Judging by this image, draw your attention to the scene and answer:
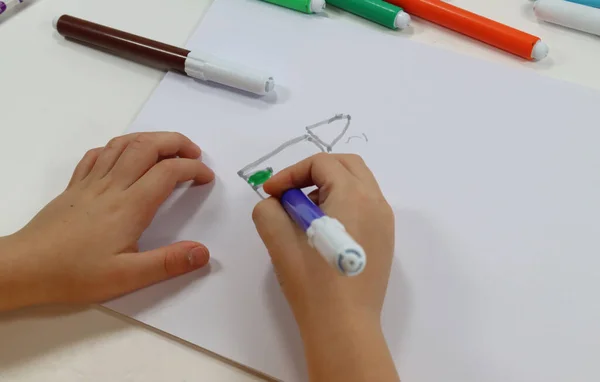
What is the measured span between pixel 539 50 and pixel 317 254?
37 cm

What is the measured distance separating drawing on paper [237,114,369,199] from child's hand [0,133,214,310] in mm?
44

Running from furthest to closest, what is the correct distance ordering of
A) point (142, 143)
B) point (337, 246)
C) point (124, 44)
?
point (124, 44) < point (142, 143) < point (337, 246)

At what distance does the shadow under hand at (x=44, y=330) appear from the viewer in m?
0.43

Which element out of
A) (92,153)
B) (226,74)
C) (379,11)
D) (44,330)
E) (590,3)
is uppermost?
(590,3)

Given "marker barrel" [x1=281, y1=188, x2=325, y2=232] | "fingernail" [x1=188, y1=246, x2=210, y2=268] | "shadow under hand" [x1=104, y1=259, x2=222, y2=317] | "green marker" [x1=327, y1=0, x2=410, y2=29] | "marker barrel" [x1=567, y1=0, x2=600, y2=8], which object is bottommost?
"shadow under hand" [x1=104, y1=259, x2=222, y2=317]

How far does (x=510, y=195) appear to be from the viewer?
50 cm

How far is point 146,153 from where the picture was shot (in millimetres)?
504

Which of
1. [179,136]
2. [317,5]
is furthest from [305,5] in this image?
[179,136]

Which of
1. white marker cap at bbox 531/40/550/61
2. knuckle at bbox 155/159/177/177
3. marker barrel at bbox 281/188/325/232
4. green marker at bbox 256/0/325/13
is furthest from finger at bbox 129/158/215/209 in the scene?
white marker cap at bbox 531/40/550/61

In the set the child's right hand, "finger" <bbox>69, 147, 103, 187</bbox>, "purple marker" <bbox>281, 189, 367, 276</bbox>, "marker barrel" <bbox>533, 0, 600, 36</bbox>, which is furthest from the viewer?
"marker barrel" <bbox>533, 0, 600, 36</bbox>

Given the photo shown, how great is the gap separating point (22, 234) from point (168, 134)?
0.15m

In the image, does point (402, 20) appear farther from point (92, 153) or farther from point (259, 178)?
point (92, 153)

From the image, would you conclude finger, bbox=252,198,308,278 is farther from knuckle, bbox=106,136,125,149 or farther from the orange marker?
the orange marker

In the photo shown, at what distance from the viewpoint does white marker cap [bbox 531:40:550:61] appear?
59 centimetres
